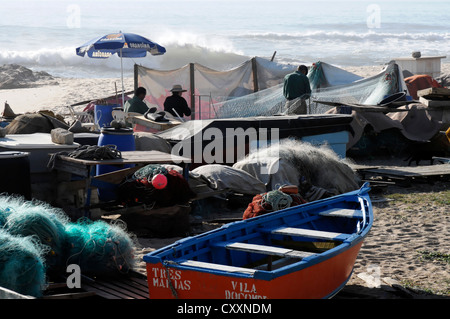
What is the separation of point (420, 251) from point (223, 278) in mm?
3274

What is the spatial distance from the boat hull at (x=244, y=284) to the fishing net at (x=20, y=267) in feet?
2.71

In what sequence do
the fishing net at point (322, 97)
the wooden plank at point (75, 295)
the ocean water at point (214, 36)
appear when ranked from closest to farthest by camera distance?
the wooden plank at point (75, 295) < the fishing net at point (322, 97) < the ocean water at point (214, 36)

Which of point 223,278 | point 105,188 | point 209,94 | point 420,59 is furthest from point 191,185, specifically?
point 420,59

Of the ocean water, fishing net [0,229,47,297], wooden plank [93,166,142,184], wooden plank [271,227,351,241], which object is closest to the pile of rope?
wooden plank [271,227,351,241]

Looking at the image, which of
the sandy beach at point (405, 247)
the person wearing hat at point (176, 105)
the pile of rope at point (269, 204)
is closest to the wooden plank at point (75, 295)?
the sandy beach at point (405, 247)

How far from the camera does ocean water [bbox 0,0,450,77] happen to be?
150 feet

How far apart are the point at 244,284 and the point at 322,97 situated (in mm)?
10706

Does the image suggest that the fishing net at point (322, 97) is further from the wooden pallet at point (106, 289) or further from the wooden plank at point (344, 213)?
the wooden pallet at point (106, 289)

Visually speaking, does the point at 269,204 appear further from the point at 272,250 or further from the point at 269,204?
the point at 272,250

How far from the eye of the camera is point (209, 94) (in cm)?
1638

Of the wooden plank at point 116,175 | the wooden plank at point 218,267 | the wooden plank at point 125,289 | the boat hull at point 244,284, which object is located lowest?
the wooden plank at point 125,289

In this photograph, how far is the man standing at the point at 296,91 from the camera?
13.8 meters

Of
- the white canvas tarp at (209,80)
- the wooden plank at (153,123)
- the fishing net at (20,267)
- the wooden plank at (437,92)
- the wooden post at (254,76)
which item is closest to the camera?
the fishing net at (20,267)

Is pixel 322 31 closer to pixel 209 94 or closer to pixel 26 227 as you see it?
pixel 209 94
